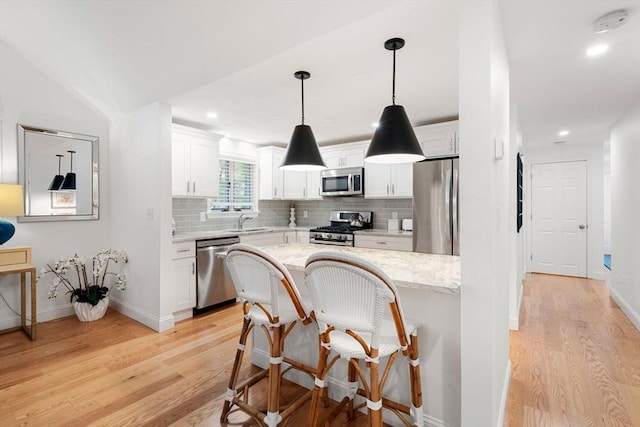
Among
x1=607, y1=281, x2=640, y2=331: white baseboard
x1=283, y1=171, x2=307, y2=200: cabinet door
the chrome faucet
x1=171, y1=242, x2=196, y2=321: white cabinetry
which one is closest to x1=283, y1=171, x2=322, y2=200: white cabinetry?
x1=283, y1=171, x2=307, y2=200: cabinet door

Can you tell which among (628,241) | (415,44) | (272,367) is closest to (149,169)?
(272,367)

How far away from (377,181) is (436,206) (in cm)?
105

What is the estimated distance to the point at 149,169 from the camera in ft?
10.7

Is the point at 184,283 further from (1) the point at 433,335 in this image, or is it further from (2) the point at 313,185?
(1) the point at 433,335

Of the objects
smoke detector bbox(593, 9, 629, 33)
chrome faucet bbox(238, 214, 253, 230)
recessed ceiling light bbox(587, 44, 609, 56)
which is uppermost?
recessed ceiling light bbox(587, 44, 609, 56)

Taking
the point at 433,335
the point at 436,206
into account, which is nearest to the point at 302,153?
the point at 433,335

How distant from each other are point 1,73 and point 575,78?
17.7 ft

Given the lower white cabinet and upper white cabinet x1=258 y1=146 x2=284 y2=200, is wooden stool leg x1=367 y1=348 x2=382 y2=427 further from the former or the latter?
upper white cabinet x1=258 y1=146 x2=284 y2=200

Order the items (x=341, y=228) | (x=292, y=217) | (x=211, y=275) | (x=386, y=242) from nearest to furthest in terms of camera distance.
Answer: (x=211, y=275) → (x=386, y=242) → (x=341, y=228) → (x=292, y=217)

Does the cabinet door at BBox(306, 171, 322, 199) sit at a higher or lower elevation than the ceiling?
lower

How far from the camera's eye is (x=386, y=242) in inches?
165

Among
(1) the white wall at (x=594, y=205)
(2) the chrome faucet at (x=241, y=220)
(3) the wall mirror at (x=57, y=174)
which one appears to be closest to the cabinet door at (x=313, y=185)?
(2) the chrome faucet at (x=241, y=220)

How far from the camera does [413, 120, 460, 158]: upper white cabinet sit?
3713 mm

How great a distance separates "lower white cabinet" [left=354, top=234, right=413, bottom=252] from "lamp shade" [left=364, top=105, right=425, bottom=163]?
2.19 meters
